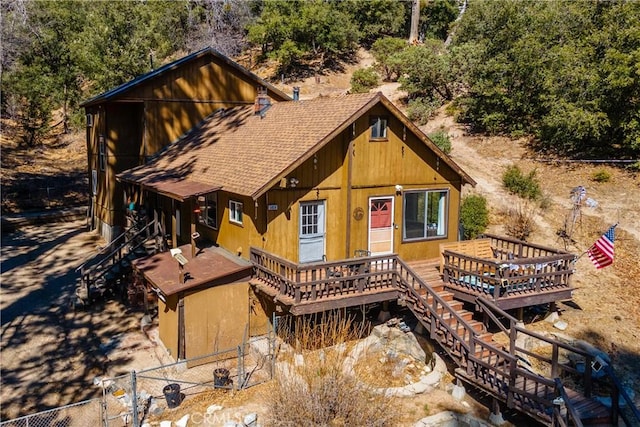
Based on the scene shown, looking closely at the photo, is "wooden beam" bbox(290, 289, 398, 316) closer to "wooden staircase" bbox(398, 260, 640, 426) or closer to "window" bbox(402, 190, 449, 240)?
"wooden staircase" bbox(398, 260, 640, 426)

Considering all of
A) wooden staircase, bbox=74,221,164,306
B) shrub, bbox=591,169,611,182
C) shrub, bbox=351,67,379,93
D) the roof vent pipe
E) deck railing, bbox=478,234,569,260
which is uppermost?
shrub, bbox=351,67,379,93

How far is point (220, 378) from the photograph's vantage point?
11.5 metres

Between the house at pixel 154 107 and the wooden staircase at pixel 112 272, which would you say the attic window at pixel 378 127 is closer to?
the house at pixel 154 107

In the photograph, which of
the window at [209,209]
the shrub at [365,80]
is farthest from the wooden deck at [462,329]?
the shrub at [365,80]

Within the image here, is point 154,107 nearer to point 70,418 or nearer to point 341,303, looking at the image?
point 341,303

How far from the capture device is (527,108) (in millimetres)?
28500

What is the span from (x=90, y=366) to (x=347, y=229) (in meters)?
7.97

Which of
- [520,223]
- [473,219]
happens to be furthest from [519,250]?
[520,223]

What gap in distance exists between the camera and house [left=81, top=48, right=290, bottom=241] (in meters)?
20.0

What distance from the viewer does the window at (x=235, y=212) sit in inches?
570

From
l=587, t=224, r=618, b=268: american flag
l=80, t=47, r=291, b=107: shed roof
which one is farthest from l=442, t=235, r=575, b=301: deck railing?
l=80, t=47, r=291, b=107: shed roof

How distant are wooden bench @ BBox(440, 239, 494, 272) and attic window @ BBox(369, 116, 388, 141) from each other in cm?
379

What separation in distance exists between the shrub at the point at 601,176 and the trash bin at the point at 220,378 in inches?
763

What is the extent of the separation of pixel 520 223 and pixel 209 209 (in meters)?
12.7
